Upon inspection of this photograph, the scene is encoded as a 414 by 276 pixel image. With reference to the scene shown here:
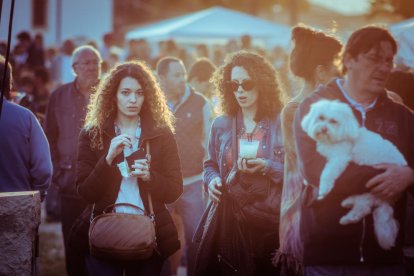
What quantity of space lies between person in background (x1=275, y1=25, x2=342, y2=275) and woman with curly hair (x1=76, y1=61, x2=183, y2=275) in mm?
878

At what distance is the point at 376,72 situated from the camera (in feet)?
12.2

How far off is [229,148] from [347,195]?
1.75 m

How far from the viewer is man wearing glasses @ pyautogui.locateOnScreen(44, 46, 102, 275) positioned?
710 centimetres

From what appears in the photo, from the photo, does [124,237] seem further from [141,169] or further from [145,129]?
[145,129]

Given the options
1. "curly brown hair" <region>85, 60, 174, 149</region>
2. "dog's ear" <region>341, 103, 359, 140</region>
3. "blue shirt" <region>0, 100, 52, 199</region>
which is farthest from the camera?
"blue shirt" <region>0, 100, 52, 199</region>

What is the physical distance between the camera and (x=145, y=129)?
16.3 feet

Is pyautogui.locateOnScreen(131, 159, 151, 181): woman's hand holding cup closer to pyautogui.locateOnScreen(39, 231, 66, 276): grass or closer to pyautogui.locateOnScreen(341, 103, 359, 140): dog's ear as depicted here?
pyautogui.locateOnScreen(341, 103, 359, 140): dog's ear

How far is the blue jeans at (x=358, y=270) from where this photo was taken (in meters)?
3.81

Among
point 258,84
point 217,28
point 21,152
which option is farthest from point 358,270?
point 217,28

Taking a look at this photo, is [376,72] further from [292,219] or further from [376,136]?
[292,219]

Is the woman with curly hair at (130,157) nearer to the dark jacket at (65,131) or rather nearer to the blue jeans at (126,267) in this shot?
the blue jeans at (126,267)

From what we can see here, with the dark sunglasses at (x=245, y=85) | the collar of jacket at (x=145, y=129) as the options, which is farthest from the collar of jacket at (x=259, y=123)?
the collar of jacket at (x=145, y=129)

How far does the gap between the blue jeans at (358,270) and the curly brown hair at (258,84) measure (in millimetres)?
1747

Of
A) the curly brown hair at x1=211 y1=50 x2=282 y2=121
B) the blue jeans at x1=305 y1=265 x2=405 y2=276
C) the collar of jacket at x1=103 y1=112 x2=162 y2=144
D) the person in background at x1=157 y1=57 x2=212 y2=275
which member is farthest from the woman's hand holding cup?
the person in background at x1=157 y1=57 x2=212 y2=275
